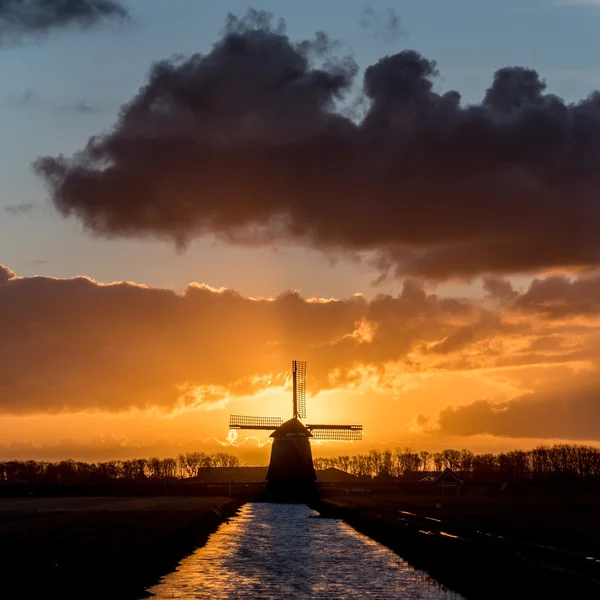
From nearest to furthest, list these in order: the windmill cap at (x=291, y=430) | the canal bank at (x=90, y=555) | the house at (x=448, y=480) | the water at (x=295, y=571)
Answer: the canal bank at (x=90, y=555), the water at (x=295, y=571), the windmill cap at (x=291, y=430), the house at (x=448, y=480)

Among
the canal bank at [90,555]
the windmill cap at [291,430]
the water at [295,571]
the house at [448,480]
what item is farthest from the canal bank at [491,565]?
the house at [448,480]

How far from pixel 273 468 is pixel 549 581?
11078cm

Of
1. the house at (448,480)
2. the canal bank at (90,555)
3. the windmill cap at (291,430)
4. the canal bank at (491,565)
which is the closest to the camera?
the canal bank at (491,565)

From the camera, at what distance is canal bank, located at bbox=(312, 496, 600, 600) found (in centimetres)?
2720

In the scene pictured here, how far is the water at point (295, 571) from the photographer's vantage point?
30500 millimetres

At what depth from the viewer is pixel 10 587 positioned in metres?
26.7

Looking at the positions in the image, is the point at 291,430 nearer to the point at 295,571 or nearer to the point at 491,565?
the point at 295,571

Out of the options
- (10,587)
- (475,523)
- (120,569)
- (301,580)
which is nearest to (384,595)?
(301,580)

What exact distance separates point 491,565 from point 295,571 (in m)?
8.69

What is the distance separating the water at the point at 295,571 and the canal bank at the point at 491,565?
97 centimetres

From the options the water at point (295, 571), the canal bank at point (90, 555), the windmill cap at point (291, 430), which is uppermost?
the windmill cap at point (291, 430)

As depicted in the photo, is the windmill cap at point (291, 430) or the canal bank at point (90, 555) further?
the windmill cap at point (291, 430)

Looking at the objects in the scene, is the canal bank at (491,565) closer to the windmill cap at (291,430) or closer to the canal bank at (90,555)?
the canal bank at (90,555)

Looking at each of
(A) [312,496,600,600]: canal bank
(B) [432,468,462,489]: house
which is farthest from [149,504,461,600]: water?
(B) [432,468,462,489]: house
